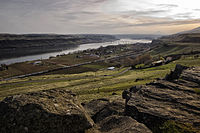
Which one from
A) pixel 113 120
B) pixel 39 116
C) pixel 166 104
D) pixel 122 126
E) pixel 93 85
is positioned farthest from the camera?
pixel 93 85

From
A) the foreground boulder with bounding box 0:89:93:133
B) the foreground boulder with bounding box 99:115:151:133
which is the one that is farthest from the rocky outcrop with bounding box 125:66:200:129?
the foreground boulder with bounding box 0:89:93:133

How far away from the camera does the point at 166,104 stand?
12875 mm

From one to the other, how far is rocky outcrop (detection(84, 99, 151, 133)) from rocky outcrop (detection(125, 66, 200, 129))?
1.07 meters

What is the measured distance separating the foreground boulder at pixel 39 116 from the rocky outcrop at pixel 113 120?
1535mm

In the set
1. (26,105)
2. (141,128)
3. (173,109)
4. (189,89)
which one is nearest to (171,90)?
(189,89)

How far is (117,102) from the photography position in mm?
16000

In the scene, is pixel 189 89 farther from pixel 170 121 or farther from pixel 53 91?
pixel 53 91

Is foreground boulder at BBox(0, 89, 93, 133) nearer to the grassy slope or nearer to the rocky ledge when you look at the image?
the rocky ledge

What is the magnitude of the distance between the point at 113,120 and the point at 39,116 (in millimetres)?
5856

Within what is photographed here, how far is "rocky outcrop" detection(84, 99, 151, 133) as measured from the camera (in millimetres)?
10297

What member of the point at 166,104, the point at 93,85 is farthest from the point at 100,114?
the point at 93,85

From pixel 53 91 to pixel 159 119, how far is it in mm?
8771

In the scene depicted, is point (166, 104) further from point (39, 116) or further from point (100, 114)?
point (39, 116)

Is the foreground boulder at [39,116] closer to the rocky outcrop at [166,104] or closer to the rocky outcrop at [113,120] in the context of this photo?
the rocky outcrop at [113,120]
